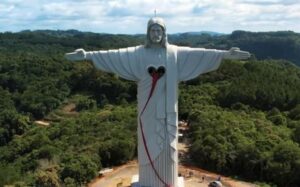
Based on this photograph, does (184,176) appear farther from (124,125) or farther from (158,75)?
(124,125)

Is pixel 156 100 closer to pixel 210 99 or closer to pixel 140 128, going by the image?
pixel 140 128

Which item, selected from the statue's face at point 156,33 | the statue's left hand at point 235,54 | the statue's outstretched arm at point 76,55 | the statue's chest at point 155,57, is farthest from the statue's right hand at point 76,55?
the statue's left hand at point 235,54

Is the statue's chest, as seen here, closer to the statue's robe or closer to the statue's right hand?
the statue's robe

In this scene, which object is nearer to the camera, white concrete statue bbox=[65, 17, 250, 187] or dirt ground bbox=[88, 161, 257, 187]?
white concrete statue bbox=[65, 17, 250, 187]

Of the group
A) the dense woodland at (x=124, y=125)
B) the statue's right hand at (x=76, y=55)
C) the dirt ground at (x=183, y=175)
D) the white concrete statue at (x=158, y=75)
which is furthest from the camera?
the dense woodland at (x=124, y=125)

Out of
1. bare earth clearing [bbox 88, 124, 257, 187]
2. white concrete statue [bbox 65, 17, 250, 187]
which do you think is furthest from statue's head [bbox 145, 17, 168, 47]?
bare earth clearing [bbox 88, 124, 257, 187]

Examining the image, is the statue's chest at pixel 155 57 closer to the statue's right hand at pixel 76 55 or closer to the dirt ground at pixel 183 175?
the statue's right hand at pixel 76 55

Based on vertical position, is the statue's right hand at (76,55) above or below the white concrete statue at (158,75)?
above

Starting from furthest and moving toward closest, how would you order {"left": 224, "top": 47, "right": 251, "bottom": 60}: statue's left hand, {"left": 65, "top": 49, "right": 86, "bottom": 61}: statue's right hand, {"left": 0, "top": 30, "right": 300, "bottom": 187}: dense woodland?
{"left": 0, "top": 30, "right": 300, "bottom": 187}: dense woodland → {"left": 224, "top": 47, "right": 251, "bottom": 60}: statue's left hand → {"left": 65, "top": 49, "right": 86, "bottom": 61}: statue's right hand
